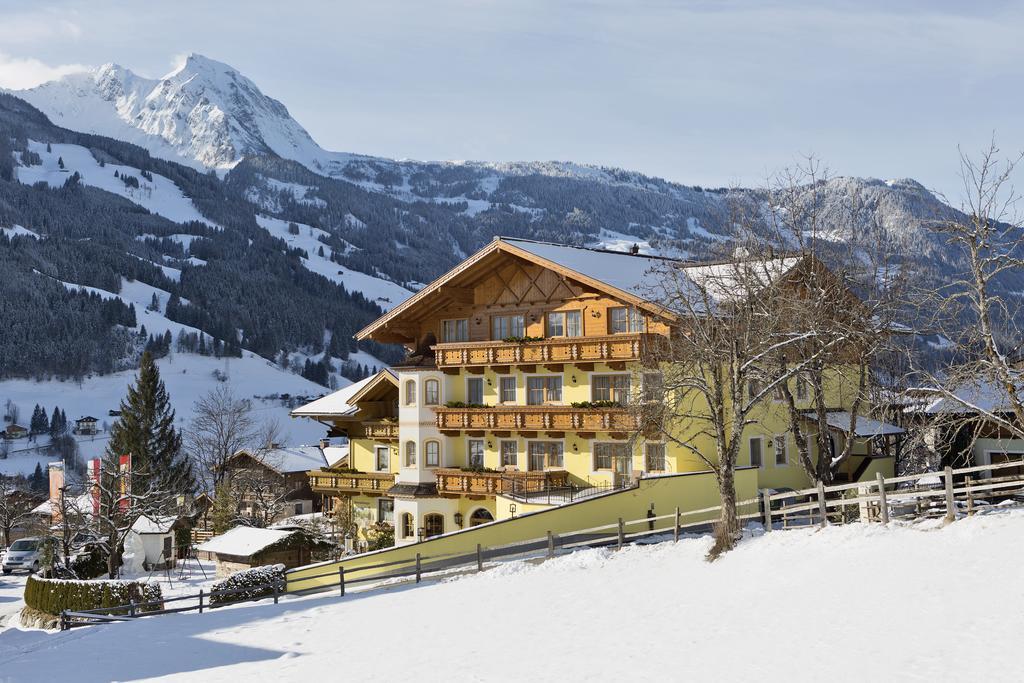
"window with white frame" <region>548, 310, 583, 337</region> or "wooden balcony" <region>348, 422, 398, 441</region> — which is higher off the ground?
"window with white frame" <region>548, 310, 583, 337</region>

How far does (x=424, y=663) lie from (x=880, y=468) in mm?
27668

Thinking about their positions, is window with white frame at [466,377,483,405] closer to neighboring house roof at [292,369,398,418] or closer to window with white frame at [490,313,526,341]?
window with white frame at [490,313,526,341]

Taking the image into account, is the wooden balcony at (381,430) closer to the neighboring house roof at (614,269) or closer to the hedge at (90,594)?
the neighboring house roof at (614,269)

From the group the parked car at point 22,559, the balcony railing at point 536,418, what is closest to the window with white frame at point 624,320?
the balcony railing at point 536,418

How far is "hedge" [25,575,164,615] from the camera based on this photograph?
35188 mm

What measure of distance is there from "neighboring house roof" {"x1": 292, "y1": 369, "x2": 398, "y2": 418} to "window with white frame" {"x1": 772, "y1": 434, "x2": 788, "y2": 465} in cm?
1892

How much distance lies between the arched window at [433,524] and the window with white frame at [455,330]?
8204mm

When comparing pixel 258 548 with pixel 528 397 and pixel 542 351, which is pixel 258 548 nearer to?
pixel 528 397

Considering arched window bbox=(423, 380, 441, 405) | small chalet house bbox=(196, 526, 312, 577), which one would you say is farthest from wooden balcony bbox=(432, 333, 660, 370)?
small chalet house bbox=(196, 526, 312, 577)

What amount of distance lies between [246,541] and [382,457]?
864cm

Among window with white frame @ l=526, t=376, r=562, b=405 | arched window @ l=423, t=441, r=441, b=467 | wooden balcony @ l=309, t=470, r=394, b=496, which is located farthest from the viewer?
wooden balcony @ l=309, t=470, r=394, b=496

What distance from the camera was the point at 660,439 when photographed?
35.1 m

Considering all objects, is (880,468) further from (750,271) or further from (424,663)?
(424,663)

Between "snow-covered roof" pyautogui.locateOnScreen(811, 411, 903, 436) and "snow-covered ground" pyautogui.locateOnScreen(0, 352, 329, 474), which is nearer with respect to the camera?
"snow-covered roof" pyautogui.locateOnScreen(811, 411, 903, 436)
